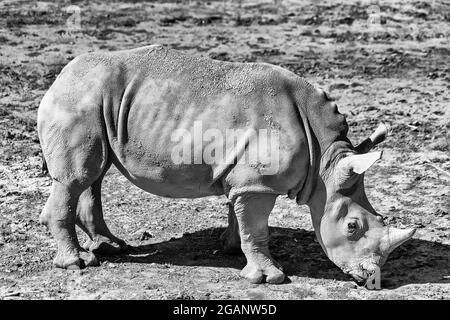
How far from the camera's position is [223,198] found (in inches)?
396

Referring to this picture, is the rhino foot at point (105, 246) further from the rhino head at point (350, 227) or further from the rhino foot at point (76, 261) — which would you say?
the rhino head at point (350, 227)

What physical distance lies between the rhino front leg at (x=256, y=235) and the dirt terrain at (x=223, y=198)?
0.42ft

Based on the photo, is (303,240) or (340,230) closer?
(340,230)

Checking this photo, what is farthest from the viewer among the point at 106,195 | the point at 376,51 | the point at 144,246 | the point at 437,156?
the point at 376,51

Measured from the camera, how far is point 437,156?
11.2 metres

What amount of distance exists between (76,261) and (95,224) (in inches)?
24.6

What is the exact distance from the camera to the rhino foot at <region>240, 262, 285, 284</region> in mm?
7781

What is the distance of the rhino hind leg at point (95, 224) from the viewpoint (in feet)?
27.6

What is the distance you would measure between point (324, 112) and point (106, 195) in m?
3.22

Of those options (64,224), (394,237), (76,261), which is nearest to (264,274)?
(394,237)

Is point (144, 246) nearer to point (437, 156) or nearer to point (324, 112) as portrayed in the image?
point (324, 112)

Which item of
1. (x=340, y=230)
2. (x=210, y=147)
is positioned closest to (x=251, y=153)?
(x=210, y=147)

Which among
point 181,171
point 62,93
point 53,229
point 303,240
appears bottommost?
point 303,240
